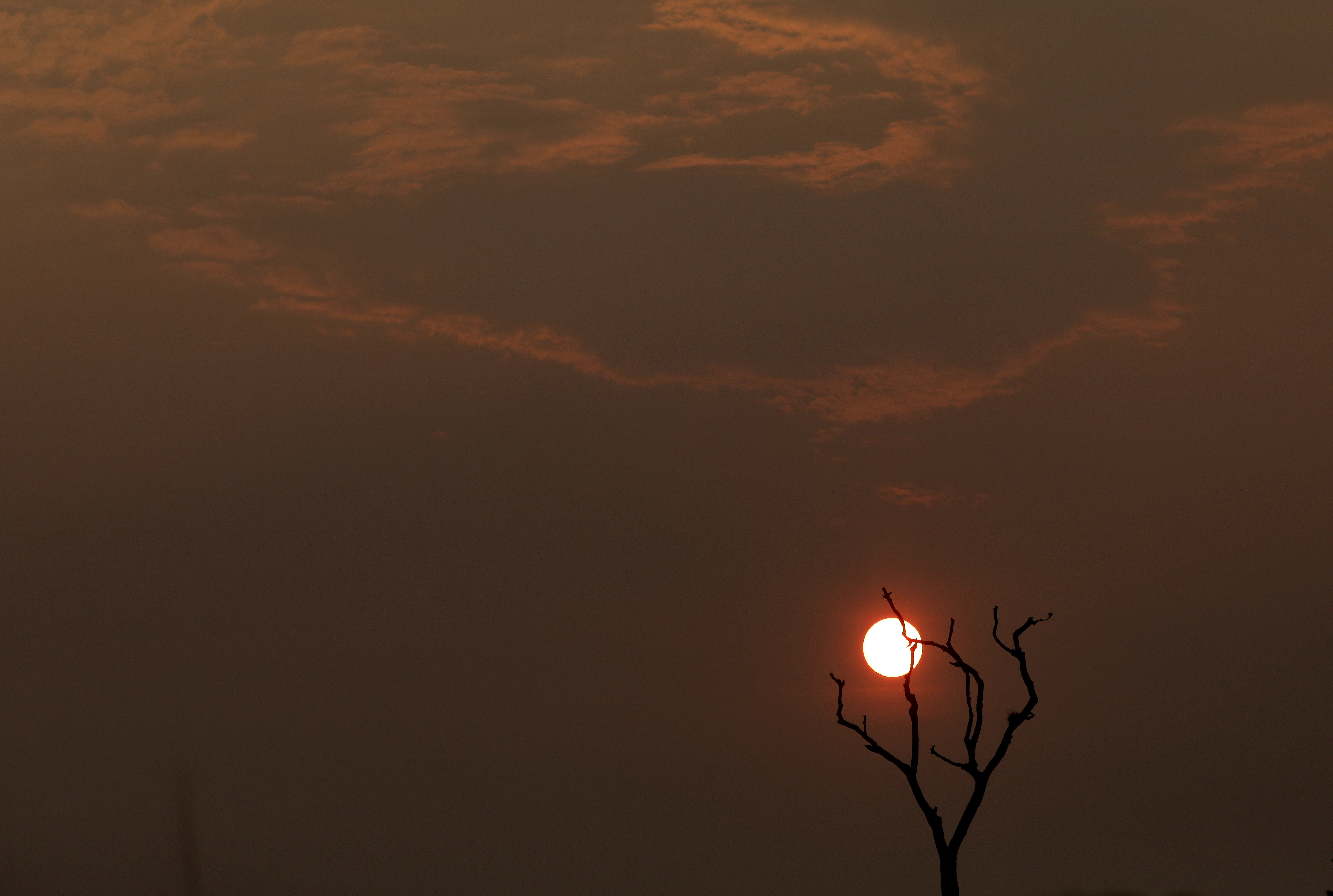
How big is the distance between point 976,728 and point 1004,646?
1065mm

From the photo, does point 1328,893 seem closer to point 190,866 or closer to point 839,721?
point 839,721

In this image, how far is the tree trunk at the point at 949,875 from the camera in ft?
33.0

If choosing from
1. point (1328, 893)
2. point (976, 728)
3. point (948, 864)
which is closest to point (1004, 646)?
point (976, 728)

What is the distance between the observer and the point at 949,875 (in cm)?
1010

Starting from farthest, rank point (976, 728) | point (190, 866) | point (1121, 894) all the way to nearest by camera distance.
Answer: point (190, 866) → point (1121, 894) → point (976, 728)

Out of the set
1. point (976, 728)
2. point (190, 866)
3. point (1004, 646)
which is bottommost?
point (190, 866)

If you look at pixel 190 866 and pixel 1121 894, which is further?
pixel 190 866

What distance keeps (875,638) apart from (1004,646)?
1.10 metres

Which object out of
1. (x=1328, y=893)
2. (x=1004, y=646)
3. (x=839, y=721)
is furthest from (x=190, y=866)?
(x=1328, y=893)

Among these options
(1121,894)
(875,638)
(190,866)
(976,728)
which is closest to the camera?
(875,638)

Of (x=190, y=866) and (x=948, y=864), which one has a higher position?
(x=948, y=864)

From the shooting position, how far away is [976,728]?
10531 millimetres

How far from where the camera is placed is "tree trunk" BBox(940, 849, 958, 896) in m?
10.1

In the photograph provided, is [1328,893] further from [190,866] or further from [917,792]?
[190,866]
